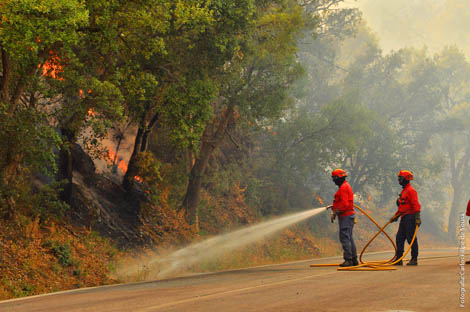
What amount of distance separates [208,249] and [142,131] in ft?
18.3

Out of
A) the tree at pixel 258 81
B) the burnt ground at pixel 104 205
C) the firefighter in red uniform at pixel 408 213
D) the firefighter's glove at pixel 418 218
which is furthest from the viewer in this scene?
the tree at pixel 258 81

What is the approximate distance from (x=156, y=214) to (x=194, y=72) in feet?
20.8

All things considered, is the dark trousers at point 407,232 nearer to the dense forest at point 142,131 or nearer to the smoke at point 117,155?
the dense forest at point 142,131

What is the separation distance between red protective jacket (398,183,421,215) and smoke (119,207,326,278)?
1.77 metres

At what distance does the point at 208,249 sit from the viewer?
2384 cm

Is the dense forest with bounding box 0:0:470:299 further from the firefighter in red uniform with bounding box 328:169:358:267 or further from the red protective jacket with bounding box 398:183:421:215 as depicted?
the red protective jacket with bounding box 398:183:421:215

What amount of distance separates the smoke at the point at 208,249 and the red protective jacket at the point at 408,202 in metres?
1.77

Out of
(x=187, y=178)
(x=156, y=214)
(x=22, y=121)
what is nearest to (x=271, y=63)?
(x=187, y=178)

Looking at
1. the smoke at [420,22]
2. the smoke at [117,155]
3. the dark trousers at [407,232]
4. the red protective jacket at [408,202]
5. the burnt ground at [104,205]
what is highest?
the smoke at [420,22]

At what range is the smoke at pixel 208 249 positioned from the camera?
711 inches

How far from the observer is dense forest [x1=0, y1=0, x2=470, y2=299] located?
14594mm

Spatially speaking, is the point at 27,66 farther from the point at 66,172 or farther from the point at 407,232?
the point at 407,232

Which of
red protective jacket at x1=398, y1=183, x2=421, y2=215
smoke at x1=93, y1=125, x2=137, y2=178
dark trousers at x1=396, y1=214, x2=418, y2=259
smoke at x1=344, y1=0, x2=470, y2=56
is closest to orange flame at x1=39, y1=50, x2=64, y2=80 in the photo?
red protective jacket at x1=398, y1=183, x2=421, y2=215

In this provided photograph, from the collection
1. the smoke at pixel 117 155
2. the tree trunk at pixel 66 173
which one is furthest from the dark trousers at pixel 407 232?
the smoke at pixel 117 155
